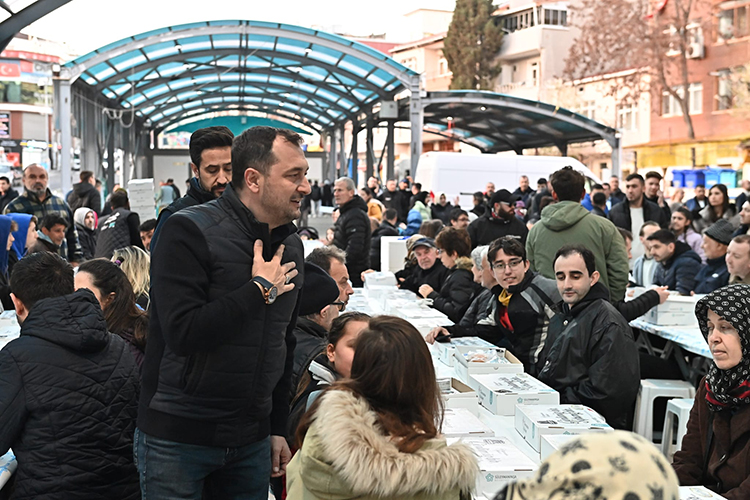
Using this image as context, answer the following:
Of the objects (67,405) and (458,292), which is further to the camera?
(458,292)

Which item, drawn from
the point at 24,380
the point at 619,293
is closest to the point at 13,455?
the point at 24,380

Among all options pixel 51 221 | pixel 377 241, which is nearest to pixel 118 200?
pixel 51 221

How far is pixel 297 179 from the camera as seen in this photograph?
244cm

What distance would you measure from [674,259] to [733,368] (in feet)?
18.0

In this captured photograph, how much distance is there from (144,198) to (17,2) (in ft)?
8.92

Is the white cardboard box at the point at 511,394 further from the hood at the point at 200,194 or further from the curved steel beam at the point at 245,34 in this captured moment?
the curved steel beam at the point at 245,34

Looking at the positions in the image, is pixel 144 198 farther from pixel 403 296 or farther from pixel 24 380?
pixel 24 380

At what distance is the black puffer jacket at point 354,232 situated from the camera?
8.52 m

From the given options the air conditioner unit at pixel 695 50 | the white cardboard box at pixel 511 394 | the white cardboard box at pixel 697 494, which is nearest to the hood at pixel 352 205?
the white cardboard box at pixel 511 394

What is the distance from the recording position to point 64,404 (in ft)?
10.1

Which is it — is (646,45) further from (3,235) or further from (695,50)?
(3,235)

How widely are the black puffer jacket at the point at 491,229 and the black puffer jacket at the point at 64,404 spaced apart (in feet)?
24.9

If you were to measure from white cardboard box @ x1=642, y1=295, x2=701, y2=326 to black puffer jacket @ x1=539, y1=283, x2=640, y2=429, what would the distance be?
202cm

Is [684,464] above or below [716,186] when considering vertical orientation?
below
